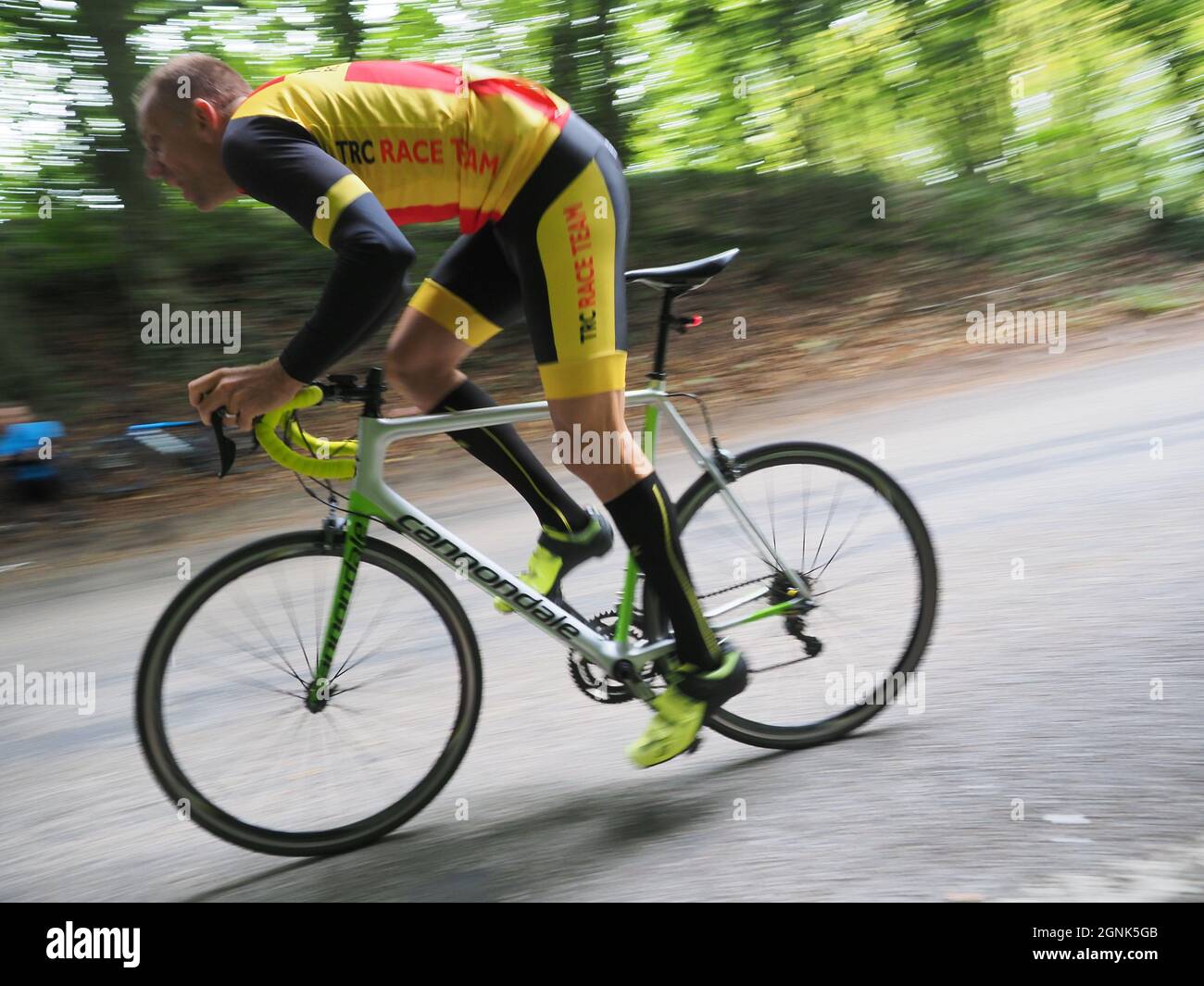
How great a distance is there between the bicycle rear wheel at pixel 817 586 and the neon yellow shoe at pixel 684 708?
0.18 m

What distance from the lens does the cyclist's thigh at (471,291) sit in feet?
10.1

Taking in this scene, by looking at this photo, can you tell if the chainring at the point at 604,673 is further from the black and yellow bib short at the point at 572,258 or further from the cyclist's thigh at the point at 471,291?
the cyclist's thigh at the point at 471,291

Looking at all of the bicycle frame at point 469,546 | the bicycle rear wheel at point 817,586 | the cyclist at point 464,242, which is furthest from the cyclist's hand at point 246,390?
the bicycle rear wheel at point 817,586

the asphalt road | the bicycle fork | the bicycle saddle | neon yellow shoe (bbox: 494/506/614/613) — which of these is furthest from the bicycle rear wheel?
the bicycle fork

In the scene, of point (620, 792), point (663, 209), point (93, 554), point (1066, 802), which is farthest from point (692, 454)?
point (663, 209)

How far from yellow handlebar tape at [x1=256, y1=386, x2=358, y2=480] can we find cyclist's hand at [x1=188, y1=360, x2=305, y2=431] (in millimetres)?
82

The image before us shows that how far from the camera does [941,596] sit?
14.3ft

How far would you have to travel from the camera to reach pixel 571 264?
2766 millimetres

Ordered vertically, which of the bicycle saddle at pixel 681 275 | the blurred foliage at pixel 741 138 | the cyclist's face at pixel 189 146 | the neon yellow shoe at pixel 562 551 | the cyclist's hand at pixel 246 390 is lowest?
the neon yellow shoe at pixel 562 551

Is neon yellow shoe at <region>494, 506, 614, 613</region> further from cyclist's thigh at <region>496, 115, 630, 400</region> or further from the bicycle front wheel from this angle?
cyclist's thigh at <region>496, 115, 630, 400</region>

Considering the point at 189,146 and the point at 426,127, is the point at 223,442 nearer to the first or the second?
the point at 189,146

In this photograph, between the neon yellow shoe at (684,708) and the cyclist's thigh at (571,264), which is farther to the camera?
the neon yellow shoe at (684,708)

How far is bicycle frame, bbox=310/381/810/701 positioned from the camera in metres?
2.92
